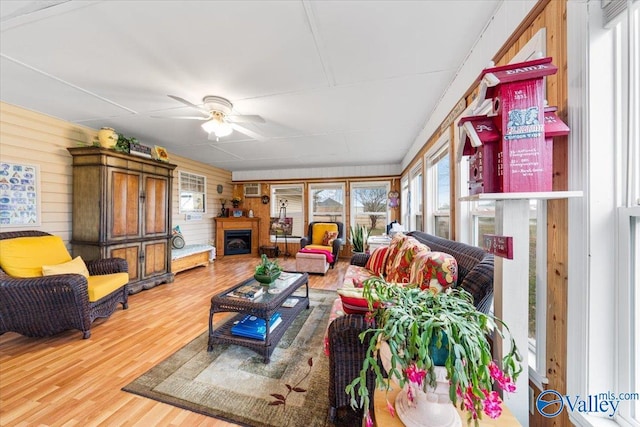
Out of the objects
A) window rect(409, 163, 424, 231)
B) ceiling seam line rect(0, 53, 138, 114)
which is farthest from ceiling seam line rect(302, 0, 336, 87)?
window rect(409, 163, 424, 231)

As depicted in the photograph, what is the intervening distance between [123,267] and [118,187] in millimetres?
1130

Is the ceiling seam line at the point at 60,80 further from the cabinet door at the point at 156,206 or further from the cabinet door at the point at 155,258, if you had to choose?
the cabinet door at the point at 155,258

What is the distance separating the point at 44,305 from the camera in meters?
2.02

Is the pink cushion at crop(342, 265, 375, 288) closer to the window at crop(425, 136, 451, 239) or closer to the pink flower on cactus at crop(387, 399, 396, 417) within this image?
the window at crop(425, 136, 451, 239)

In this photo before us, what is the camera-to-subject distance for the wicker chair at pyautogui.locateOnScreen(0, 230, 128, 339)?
2000mm

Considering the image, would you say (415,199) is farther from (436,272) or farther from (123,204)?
(123,204)

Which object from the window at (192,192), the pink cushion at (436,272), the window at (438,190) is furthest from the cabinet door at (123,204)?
the window at (438,190)

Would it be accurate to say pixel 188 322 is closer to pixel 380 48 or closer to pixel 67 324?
pixel 67 324

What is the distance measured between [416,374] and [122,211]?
391cm

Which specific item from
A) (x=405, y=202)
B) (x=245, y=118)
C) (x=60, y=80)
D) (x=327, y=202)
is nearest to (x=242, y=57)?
(x=245, y=118)

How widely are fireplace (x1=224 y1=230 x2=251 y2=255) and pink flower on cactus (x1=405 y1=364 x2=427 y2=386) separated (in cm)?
589

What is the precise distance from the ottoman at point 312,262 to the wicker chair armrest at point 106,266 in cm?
255

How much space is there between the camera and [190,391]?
1.49 meters

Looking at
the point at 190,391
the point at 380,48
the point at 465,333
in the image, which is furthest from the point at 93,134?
the point at 465,333
